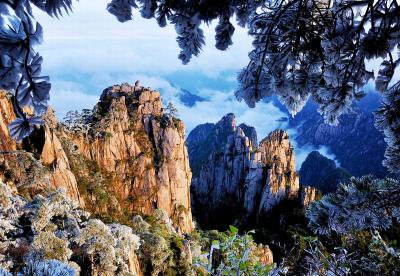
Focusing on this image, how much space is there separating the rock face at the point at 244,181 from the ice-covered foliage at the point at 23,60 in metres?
59.7

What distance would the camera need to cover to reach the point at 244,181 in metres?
64.8

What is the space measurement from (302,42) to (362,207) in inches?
72.4

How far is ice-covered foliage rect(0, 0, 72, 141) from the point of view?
1.11 metres

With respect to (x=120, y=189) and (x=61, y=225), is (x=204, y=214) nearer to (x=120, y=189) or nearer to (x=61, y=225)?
(x=120, y=189)

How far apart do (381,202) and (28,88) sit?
351 cm

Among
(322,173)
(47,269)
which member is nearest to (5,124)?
(47,269)

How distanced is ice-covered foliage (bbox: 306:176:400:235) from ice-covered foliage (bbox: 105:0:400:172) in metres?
0.66

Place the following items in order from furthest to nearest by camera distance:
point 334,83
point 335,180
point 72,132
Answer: point 335,180 < point 72,132 < point 334,83

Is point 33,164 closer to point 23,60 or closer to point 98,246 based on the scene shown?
point 98,246

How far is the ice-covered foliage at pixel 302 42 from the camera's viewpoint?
2.58m

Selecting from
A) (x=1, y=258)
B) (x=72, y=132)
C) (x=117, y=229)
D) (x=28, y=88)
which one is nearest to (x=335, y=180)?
(x=72, y=132)

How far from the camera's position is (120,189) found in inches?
1543

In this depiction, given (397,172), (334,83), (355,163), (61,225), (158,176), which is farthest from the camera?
(355,163)

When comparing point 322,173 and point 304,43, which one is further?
point 322,173
